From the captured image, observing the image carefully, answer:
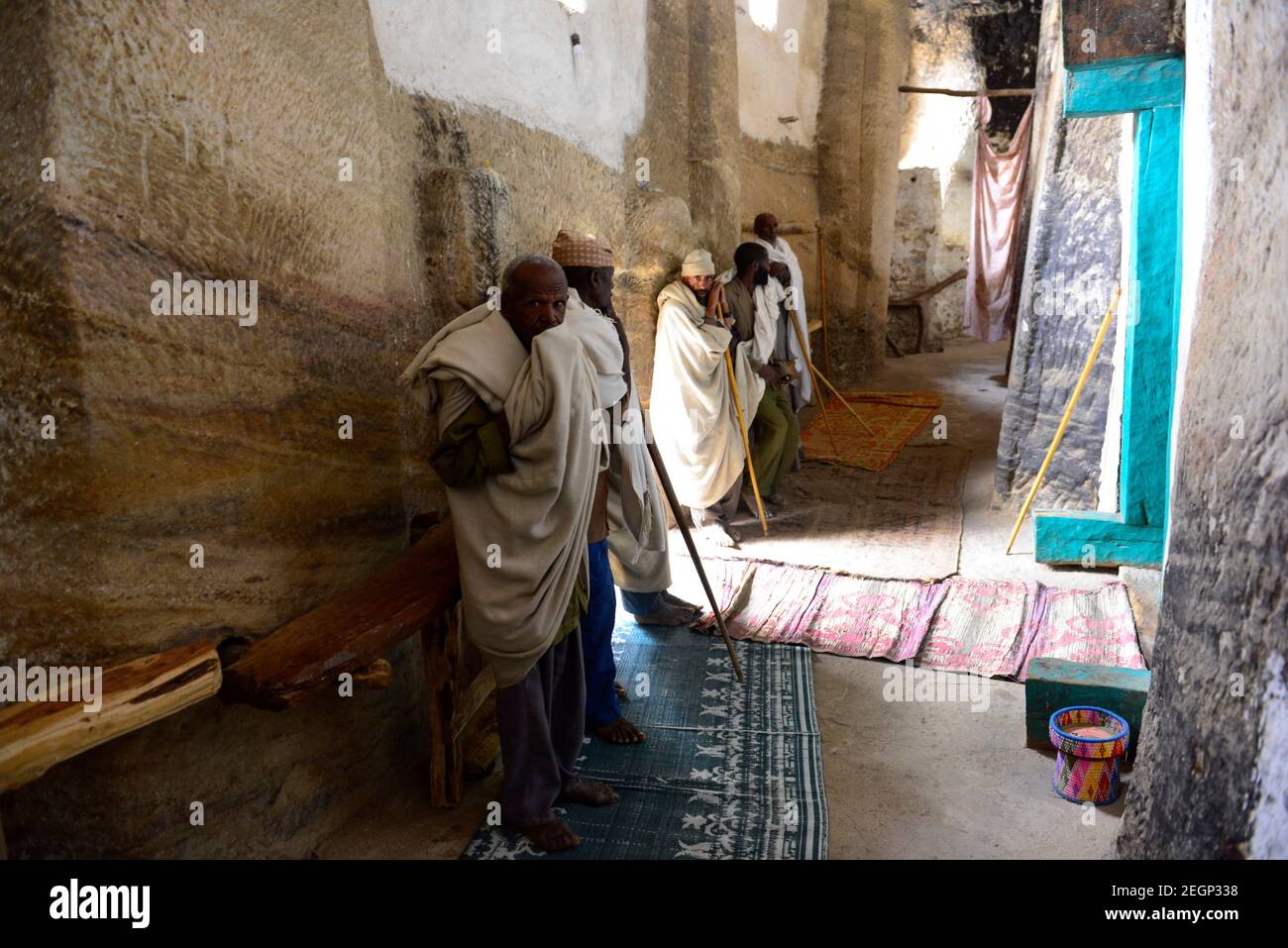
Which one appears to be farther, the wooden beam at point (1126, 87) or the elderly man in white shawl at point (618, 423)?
the wooden beam at point (1126, 87)

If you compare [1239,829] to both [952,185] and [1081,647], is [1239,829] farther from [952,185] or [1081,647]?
[952,185]

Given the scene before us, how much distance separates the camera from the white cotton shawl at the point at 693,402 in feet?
20.8

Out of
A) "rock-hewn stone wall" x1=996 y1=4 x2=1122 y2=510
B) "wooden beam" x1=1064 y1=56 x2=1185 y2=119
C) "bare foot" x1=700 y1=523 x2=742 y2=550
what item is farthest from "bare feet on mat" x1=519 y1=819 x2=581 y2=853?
"rock-hewn stone wall" x1=996 y1=4 x2=1122 y2=510

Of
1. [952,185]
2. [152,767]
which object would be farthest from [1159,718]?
[952,185]

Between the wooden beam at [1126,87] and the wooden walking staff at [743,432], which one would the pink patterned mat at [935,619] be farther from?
the wooden beam at [1126,87]

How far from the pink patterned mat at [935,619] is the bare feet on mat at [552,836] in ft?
6.41

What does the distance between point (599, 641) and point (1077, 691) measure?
1870 millimetres

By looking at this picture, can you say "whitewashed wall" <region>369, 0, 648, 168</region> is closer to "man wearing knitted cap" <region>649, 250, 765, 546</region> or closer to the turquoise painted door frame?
"man wearing knitted cap" <region>649, 250, 765, 546</region>

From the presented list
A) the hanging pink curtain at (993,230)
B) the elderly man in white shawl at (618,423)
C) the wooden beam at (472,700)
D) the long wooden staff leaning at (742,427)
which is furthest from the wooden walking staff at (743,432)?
the hanging pink curtain at (993,230)

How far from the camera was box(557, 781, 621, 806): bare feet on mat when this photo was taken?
341 cm

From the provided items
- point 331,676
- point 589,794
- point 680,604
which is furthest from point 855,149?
point 331,676

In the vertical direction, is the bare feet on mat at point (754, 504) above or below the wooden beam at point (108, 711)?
below

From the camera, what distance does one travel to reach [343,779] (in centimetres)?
328

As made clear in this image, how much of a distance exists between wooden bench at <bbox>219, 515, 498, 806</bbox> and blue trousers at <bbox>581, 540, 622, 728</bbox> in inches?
16.5
